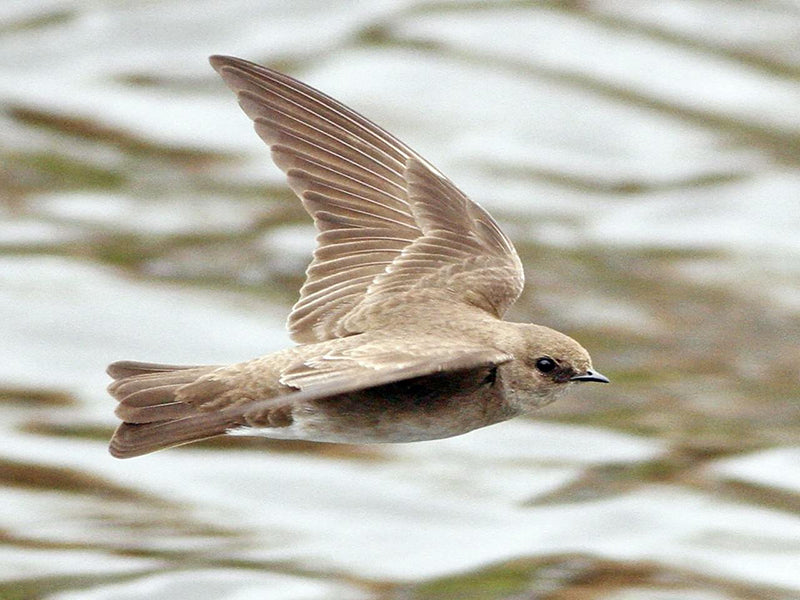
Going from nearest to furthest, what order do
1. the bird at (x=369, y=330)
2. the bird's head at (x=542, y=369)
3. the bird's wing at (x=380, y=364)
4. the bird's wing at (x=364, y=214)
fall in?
1. the bird's wing at (x=380, y=364)
2. the bird at (x=369, y=330)
3. the bird's head at (x=542, y=369)
4. the bird's wing at (x=364, y=214)

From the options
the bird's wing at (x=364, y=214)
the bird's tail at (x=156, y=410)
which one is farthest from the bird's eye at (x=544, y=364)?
the bird's tail at (x=156, y=410)

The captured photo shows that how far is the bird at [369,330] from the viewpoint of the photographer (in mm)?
5668

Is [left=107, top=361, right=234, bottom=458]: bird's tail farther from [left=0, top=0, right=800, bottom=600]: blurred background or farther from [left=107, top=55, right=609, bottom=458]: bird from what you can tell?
[left=0, top=0, right=800, bottom=600]: blurred background

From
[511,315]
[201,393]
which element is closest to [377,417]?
[201,393]

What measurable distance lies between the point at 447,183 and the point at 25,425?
461 centimetres

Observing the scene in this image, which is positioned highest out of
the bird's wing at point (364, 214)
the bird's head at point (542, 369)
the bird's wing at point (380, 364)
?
the bird's wing at point (364, 214)

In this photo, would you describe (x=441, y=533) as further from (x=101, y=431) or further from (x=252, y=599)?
(x=101, y=431)

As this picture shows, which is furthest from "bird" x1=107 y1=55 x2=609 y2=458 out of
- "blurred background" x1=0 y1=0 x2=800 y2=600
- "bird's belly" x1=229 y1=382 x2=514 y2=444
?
"blurred background" x1=0 y1=0 x2=800 y2=600

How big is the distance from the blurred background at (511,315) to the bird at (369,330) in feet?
9.93

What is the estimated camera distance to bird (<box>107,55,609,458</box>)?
18.6 ft

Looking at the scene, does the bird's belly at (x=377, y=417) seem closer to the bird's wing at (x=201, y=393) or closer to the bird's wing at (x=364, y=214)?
the bird's wing at (x=201, y=393)

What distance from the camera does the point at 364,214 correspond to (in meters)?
6.66

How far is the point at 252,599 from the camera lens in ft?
30.0

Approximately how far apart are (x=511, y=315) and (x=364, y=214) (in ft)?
17.0
